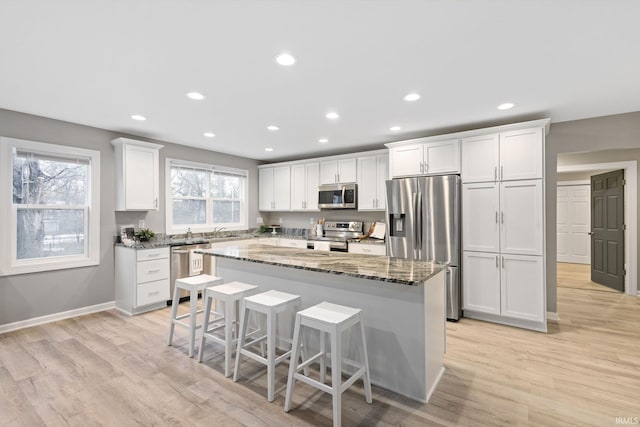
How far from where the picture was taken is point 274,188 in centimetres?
630

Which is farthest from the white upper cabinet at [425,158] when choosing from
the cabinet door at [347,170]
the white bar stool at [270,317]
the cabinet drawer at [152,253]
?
the cabinet drawer at [152,253]

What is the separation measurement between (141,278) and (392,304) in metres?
3.43

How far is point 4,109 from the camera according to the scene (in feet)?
11.2

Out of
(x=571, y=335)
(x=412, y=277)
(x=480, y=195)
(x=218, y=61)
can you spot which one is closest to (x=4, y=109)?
(x=218, y=61)

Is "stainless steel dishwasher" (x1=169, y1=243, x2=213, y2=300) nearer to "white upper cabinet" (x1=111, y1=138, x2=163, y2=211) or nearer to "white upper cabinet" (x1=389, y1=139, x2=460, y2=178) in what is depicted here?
"white upper cabinet" (x1=111, y1=138, x2=163, y2=211)

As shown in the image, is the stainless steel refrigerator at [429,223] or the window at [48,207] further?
the stainless steel refrigerator at [429,223]

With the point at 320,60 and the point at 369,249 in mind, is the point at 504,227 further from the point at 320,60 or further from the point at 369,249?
the point at 320,60

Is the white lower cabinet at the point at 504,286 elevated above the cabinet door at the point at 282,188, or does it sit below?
below

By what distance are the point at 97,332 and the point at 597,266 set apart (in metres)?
7.93

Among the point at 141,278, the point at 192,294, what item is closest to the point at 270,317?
the point at 192,294

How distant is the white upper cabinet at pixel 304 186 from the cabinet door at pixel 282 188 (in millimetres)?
99

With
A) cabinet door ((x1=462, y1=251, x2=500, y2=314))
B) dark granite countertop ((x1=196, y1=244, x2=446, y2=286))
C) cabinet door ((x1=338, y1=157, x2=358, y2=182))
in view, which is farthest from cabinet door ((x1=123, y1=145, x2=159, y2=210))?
cabinet door ((x1=462, y1=251, x2=500, y2=314))

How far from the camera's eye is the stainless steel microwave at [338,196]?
5207 mm

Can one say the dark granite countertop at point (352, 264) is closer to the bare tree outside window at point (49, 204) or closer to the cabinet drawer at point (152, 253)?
the cabinet drawer at point (152, 253)
